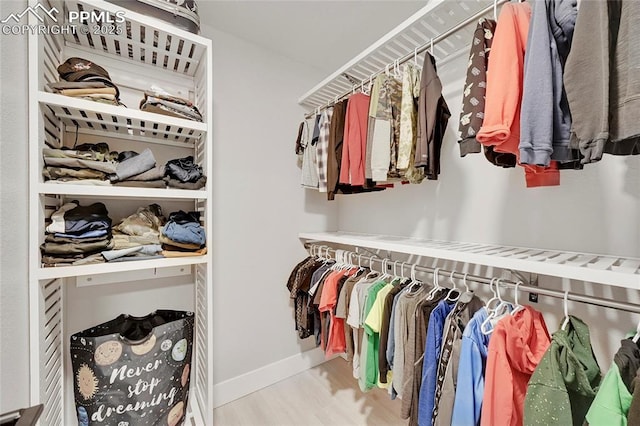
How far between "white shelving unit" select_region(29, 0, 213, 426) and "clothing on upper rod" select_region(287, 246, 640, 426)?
2.60ft

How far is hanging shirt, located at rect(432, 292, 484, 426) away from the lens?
0.86 meters

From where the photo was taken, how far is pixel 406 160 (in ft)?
3.71

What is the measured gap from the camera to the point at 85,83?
100cm

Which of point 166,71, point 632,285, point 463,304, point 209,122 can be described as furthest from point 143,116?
point 632,285

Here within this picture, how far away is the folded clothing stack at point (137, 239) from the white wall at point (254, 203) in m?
0.42

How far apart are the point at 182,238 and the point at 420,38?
1.49 meters

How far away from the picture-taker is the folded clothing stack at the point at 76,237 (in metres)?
0.94

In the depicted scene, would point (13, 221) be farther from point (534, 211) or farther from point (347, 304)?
point (534, 211)

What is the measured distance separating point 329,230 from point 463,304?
4.43 ft

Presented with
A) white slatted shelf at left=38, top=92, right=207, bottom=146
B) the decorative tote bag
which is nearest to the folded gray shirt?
white slatted shelf at left=38, top=92, right=207, bottom=146

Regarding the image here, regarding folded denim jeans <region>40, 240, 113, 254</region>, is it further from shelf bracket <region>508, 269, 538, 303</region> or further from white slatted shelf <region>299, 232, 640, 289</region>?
shelf bracket <region>508, 269, 538, 303</region>

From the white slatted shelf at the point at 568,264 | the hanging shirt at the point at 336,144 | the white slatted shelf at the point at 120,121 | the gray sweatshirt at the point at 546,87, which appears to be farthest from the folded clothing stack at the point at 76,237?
the gray sweatshirt at the point at 546,87

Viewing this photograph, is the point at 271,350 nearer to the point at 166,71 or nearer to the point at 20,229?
the point at 20,229

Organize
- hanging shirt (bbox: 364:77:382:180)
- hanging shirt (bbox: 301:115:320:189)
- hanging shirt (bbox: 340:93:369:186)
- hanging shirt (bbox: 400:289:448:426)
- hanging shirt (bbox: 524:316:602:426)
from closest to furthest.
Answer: hanging shirt (bbox: 524:316:602:426)
hanging shirt (bbox: 400:289:448:426)
hanging shirt (bbox: 364:77:382:180)
hanging shirt (bbox: 340:93:369:186)
hanging shirt (bbox: 301:115:320:189)
